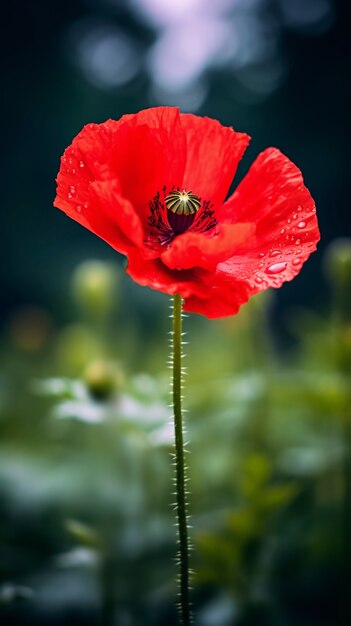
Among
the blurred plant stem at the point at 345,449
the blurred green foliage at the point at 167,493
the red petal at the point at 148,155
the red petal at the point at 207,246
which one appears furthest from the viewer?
the blurred plant stem at the point at 345,449

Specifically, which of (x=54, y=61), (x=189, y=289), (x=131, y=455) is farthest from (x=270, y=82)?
(x=189, y=289)

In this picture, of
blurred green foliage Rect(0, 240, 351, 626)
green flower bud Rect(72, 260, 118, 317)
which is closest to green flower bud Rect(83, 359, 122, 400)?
blurred green foliage Rect(0, 240, 351, 626)

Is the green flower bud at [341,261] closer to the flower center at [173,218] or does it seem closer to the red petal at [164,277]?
the flower center at [173,218]

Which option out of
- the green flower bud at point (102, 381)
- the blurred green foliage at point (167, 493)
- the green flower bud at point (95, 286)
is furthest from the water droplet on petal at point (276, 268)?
the green flower bud at point (95, 286)

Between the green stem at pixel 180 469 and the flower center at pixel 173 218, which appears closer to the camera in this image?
the green stem at pixel 180 469

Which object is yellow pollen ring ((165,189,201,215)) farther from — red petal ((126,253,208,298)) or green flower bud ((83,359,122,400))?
green flower bud ((83,359,122,400))

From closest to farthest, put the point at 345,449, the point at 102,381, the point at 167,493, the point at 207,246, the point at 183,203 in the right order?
the point at 207,246 → the point at 183,203 → the point at 102,381 → the point at 345,449 → the point at 167,493

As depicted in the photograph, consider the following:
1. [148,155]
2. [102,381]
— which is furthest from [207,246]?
[102,381]

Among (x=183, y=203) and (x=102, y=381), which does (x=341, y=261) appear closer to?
(x=102, y=381)
